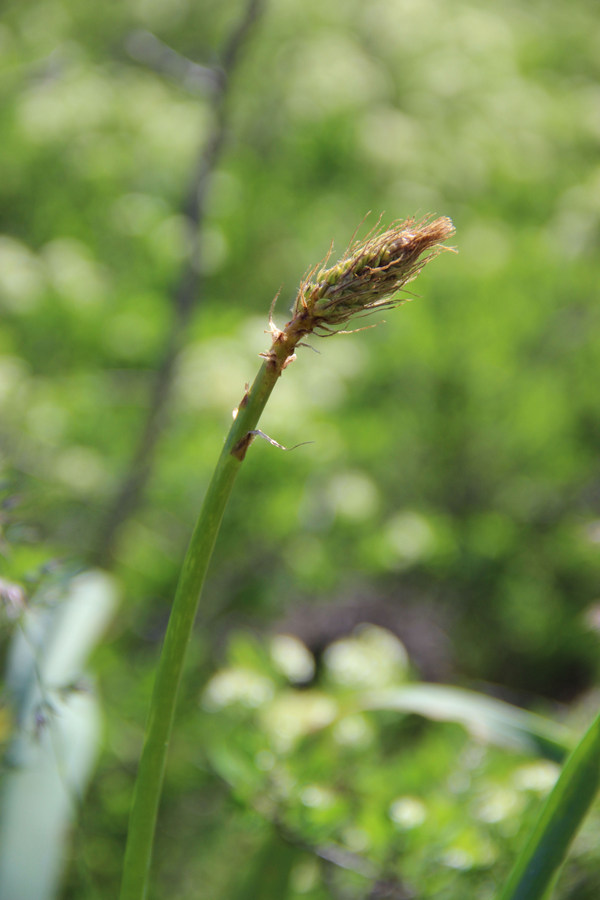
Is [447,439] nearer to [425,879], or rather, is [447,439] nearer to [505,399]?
[505,399]

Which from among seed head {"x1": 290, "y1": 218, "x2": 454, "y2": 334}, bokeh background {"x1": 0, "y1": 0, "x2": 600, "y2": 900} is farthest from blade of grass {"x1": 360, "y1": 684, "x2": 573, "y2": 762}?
seed head {"x1": 290, "y1": 218, "x2": 454, "y2": 334}

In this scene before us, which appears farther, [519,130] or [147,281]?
[519,130]

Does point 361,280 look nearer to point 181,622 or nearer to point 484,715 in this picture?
point 181,622

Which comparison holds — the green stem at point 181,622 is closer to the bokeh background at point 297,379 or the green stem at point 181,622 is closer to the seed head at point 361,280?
the seed head at point 361,280

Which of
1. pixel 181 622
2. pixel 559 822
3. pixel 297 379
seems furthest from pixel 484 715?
pixel 297 379

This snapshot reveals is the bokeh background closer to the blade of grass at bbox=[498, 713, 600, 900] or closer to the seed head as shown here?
the blade of grass at bbox=[498, 713, 600, 900]

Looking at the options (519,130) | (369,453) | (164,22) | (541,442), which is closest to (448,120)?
(519,130)
